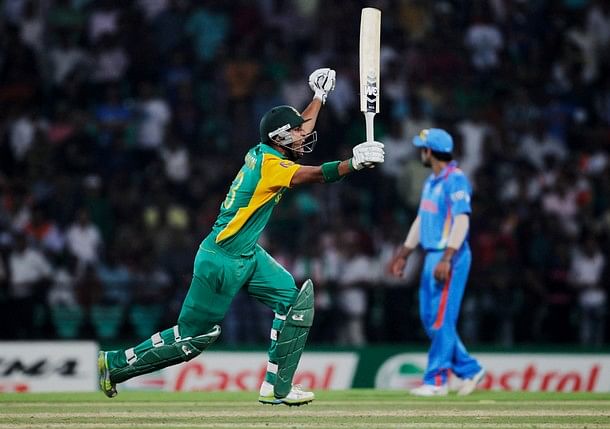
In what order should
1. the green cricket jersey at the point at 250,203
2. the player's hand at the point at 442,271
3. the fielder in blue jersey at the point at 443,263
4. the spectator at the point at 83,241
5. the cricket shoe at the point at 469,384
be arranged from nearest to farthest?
the green cricket jersey at the point at 250,203
the player's hand at the point at 442,271
the fielder in blue jersey at the point at 443,263
the cricket shoe at the point at 469,384
the spectator at the point at 83,241

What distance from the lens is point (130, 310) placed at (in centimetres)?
1507

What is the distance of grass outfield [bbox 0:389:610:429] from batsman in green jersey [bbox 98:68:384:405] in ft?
1.03

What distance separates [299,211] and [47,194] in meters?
3.12

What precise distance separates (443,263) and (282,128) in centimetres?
257

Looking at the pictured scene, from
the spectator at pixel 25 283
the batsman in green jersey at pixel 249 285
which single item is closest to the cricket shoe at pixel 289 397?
the batsman in green jersey at pixel 249 285

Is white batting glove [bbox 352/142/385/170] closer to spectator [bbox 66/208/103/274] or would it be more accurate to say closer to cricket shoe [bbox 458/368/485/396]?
cricket shoe [bbox 458/368/485/396]

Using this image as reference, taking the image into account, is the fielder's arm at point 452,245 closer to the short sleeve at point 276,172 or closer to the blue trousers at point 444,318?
the blue trousers at point 444,318

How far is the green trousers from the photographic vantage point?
29.6 feet

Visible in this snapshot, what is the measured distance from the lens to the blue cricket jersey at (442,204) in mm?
11289

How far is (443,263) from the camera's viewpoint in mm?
11117

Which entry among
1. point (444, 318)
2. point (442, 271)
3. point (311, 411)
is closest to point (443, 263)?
point (442, 271)

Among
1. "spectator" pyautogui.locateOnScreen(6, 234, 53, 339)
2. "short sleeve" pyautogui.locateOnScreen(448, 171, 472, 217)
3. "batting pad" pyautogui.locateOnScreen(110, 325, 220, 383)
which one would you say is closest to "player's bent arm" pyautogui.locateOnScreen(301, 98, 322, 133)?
"batting pad" pyautogui.locateOnScreen(110, 325, 220, 383)

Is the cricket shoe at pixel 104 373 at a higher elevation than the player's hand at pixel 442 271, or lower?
lower

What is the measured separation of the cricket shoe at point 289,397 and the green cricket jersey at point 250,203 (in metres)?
1.01
